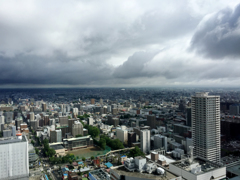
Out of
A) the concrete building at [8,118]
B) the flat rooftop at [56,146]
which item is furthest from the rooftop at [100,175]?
the concrete building at [8,118]

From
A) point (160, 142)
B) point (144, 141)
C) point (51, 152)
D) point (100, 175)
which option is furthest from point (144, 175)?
point (51, 152)

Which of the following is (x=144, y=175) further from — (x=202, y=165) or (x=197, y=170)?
(x=202, y=165)

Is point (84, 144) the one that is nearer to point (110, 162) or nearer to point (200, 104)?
point (110, 162)

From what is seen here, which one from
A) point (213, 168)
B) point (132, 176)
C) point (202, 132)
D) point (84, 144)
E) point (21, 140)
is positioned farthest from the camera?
point (84, 144)

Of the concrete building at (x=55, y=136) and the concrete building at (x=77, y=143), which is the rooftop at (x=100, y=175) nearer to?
the concrete building at (x=77, y=143)

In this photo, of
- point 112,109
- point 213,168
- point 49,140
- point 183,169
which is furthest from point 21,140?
point 112,109

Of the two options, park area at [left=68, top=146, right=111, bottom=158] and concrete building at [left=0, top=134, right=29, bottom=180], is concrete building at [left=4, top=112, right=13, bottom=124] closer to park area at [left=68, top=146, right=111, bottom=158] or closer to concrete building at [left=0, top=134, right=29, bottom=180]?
park area at [left=68, top=146, right=111, bottom=158]
